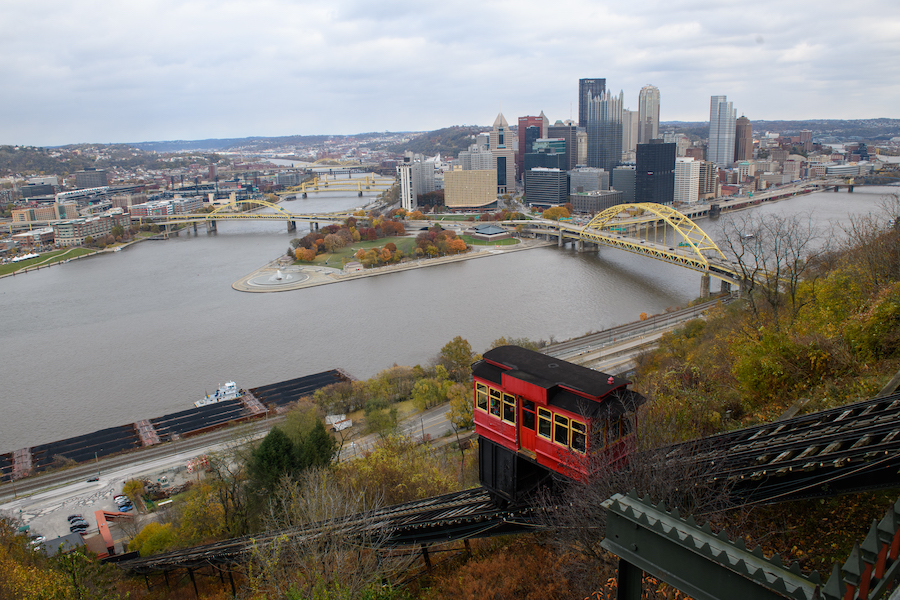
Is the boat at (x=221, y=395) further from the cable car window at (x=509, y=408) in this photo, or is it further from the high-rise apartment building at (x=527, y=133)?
the high-rise apartment building at (x=527, y=133)

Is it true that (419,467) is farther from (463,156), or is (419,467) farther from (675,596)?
(463,156)

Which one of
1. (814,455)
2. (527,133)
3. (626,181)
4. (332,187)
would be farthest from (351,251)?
(527,133)

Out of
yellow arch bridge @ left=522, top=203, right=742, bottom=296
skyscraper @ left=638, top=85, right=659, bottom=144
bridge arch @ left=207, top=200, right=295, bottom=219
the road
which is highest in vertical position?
skyscraper @ left=638, top=85, right=659, bottom=144

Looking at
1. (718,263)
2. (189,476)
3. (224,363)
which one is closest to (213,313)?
(224,363)

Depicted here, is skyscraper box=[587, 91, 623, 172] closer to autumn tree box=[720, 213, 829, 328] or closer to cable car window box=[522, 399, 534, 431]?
autumn tree box=[720, 213, 829, 328]

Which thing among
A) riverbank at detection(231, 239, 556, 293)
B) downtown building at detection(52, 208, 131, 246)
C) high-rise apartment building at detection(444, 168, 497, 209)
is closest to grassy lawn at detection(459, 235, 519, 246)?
riverbank at detection(231, 239, 556, 293)

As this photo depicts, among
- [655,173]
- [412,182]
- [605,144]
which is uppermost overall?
[605,144]

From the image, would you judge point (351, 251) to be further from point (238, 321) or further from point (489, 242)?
point (238, 321)
